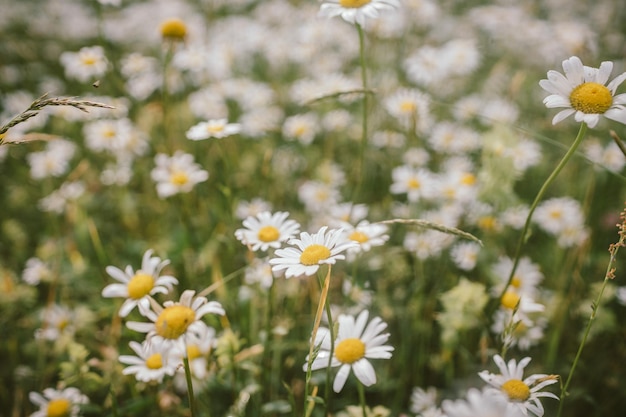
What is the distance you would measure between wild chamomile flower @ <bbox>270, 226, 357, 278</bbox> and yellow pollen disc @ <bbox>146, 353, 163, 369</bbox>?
1.65 ft

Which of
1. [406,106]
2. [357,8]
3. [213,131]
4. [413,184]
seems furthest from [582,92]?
[406,106]

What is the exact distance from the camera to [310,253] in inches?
46.0

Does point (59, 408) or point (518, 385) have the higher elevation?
point (518, 385)

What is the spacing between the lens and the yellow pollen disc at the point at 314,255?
1.15 m

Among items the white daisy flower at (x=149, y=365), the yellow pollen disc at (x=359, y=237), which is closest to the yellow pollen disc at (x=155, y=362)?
the white daisy flower at (x=149, y=365)

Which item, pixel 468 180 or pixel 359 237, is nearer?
pixel 359 237

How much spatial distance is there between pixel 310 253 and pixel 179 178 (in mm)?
1131

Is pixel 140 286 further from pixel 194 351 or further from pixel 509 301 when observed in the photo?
pixel 509 301

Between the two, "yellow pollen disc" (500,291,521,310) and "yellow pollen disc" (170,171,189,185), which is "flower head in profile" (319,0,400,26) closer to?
"yellow pollen disc" (170,171,189,185)

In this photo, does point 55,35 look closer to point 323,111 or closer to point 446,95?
point 323,111

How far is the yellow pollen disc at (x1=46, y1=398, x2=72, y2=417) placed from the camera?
58.6 inches

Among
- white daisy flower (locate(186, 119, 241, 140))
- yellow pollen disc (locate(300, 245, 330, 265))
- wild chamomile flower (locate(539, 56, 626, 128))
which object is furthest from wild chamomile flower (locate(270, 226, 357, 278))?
white daisy flower (locate(186, 119, 241, 140))

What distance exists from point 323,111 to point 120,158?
1459mm

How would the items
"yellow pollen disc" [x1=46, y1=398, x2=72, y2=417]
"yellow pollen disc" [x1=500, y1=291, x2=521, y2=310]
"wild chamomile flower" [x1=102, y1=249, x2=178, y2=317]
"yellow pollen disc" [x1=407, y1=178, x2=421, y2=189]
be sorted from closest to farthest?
"wild chamomile flower" [x1=102, y1=249, x2=178, y2=317] < "yellow pollen disc" [x1=46, y1=398, x2=72, y2=417] < "yellow pollen disc" [x1=500, y1=291, x2=521, y2=310] < "yellow pollen disc" [x1=407, y1=178, x2=421, y2=189]
